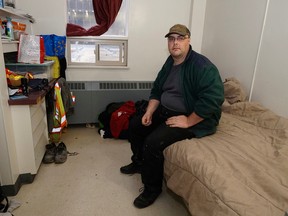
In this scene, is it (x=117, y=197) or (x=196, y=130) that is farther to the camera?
(x=117, y=197)

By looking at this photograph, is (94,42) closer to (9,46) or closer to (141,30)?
(141,30)

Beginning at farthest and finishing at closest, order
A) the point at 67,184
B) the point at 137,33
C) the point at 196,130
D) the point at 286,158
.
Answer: the point at 137,33 < the point at 67,184 < the point at 196,130 < the point at 286,158

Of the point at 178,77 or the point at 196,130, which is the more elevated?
the point at 178,77

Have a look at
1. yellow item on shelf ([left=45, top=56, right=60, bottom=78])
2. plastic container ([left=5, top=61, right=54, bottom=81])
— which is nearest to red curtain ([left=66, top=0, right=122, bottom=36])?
yellow item on shelf ([left=45, top=56, right=60, bottom=78])

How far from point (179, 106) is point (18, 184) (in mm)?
1407

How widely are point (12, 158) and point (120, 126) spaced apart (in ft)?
4.07

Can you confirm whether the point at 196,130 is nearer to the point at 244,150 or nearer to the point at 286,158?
the point at 244,150

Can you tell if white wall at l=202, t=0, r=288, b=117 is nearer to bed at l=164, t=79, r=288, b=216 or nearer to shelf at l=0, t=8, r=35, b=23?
bed at l=164, t=79, r=288, b=216

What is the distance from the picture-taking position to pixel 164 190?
1787mm

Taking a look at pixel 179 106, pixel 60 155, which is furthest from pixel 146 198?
pixel 60 155

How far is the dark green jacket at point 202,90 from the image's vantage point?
56.6 inches

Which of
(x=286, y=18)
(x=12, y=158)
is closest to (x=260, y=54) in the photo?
(x=286, y=18)

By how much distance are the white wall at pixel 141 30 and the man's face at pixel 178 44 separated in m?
1.40

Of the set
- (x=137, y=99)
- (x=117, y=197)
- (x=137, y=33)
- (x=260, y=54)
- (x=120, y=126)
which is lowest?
(x=117, y=197)
